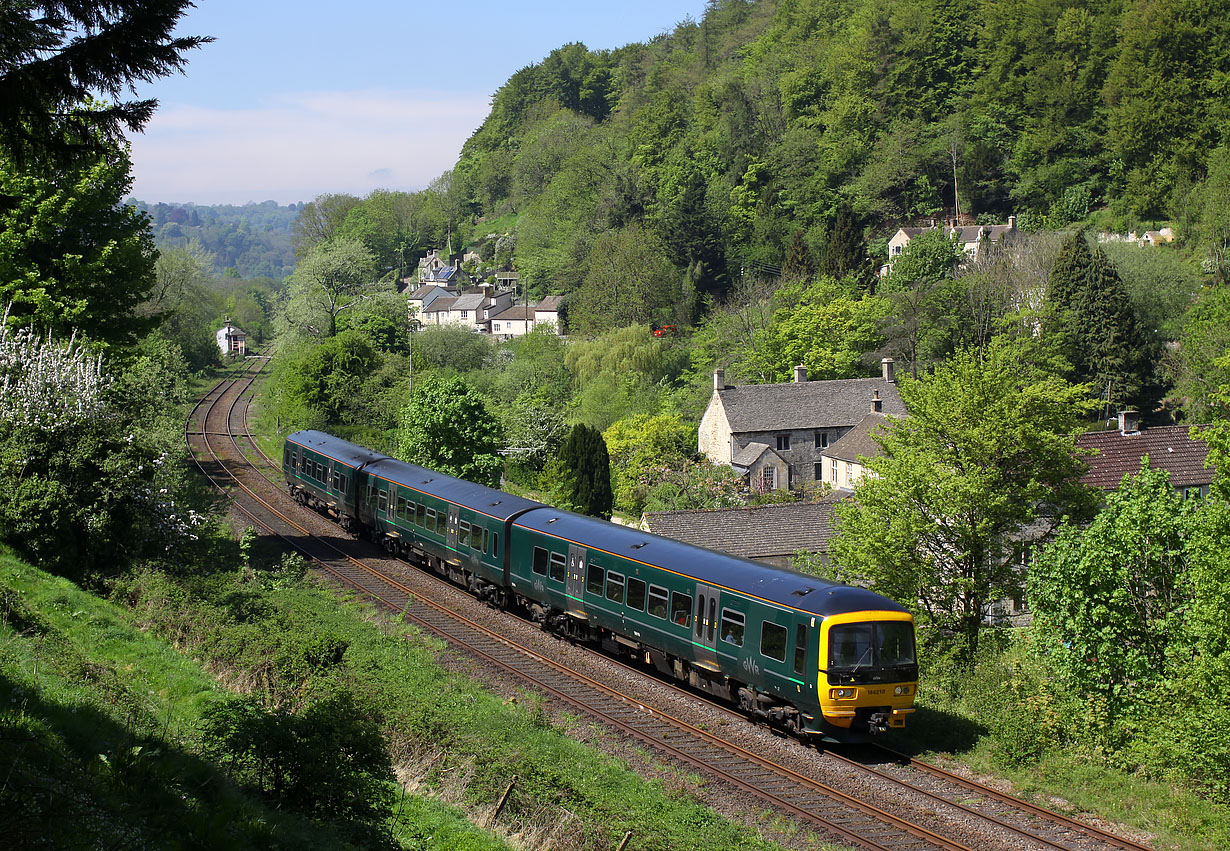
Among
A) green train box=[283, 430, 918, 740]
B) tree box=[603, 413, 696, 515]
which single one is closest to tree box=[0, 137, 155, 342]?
green train box=[283, 430, 918, 740]

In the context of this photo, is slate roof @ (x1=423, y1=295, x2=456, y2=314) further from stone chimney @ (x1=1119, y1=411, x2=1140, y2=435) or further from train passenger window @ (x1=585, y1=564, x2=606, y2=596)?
train passenger window @ (x1=585, y1=564, x2=606, y2=596)

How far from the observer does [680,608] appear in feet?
59.2

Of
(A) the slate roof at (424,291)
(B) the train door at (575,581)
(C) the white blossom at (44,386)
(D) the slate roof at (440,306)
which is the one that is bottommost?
(B) the train door at (575,581)

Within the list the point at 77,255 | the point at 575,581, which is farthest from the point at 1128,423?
the point at 77,255

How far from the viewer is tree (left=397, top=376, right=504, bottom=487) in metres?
39.6

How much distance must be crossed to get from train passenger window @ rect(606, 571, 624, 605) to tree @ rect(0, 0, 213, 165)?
1358cm

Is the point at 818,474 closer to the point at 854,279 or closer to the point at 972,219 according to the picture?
A: the point at 854,279

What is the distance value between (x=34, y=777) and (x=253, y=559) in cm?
2091

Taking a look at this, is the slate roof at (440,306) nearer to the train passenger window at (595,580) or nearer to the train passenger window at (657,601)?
the train passenger window at (595,580)

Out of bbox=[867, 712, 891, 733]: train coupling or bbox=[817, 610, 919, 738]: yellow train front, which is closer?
bbox=[817, 610, 919, 738]: yellow train front

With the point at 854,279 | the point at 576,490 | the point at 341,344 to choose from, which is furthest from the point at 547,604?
the point at 854,279

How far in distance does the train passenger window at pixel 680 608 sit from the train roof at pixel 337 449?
1712cm

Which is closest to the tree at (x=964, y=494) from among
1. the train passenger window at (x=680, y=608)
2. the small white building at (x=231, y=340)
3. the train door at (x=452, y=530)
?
the train passenger window at (x=680, y=608)

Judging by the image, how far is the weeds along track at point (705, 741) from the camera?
42.9 feet
